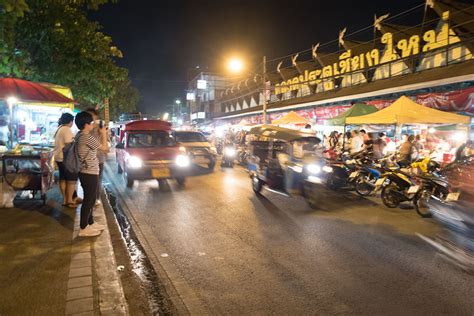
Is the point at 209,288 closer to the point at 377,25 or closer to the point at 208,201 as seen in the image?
the point at 208,201

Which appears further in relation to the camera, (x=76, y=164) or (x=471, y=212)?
(x=471, y=212)

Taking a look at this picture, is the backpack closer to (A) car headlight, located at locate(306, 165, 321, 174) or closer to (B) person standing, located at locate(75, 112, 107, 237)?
(B) person standing, located at locate(75, 112, 107, 237)

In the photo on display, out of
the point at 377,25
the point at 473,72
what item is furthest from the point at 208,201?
the point at 377,25

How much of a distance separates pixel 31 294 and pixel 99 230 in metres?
2.12

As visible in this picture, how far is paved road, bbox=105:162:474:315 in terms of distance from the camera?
3.99m

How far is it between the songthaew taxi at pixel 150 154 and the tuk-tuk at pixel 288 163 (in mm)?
2469

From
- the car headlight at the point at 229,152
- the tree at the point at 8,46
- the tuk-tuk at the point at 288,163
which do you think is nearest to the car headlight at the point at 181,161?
the tuk-tuk at the point at 288,163

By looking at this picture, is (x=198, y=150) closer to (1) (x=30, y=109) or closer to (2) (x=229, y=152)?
(2) (x=229, y=152)

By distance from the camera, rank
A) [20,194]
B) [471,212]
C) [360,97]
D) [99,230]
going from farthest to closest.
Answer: [360,97] → [20,194] → [471,212] → [99,230]

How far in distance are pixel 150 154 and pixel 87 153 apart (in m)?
5.22

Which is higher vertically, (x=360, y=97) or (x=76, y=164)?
(x=360, y=97)

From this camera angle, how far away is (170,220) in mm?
7414

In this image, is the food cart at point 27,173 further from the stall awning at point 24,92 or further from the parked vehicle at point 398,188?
the parked vehicle at point 398,188

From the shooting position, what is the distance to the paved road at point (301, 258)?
13.1ft
